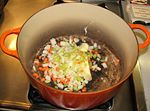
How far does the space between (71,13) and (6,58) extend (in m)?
0.21

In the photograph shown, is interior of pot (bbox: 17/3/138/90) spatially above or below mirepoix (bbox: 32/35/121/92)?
above

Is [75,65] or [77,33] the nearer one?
[75,65]

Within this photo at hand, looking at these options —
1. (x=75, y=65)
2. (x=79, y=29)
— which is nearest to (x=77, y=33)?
(x=79, y=29)

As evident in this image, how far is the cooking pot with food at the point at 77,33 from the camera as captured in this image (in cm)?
52

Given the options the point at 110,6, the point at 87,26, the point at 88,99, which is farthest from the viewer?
the point at 110,6

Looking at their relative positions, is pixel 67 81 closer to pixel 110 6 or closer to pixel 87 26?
pixel 87 26

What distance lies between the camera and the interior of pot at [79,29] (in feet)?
1.94

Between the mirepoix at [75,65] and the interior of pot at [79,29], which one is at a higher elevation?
the interior of pot at [79,29]

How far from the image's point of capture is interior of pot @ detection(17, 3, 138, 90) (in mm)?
591

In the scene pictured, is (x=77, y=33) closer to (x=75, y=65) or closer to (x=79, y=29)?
(x=79, y=29)

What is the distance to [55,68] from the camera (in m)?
0.63

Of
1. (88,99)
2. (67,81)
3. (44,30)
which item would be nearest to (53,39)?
(44,30)

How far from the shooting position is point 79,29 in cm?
72

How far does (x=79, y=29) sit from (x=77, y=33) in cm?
2
